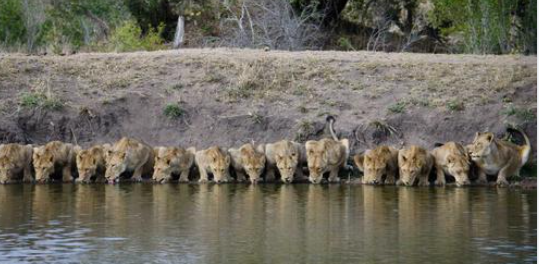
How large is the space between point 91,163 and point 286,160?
3.01 metres

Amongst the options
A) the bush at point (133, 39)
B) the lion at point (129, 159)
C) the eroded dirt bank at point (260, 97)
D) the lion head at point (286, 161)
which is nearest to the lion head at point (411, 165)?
the lion head at point (286, 161)

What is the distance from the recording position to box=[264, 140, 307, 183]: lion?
21.4 meters

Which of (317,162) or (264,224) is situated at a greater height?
(317,162)

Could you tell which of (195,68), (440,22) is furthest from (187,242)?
(440,22)

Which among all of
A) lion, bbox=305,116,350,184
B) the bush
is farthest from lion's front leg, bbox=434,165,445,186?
the bush

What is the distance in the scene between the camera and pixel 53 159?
21.7 metres

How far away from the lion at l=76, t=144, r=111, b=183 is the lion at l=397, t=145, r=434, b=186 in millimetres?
4618

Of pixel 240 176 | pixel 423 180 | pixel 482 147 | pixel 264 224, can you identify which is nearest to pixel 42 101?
pixel 240 176

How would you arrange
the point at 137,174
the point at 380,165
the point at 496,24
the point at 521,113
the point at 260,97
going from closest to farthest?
the point at 380,165 → the point at 137,174 → the point at 521,113 → the point at 260,97 → the point at 496,24

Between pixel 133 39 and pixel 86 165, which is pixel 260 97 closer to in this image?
pixel 86 165

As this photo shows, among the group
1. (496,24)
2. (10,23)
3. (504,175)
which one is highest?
(10,23)

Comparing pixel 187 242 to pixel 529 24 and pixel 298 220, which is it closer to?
pixel 298 220

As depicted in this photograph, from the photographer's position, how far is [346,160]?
22109 millimetres

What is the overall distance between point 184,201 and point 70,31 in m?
19.0
